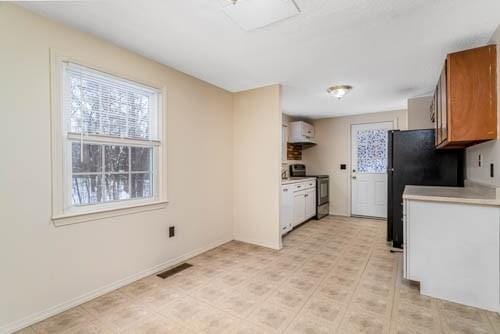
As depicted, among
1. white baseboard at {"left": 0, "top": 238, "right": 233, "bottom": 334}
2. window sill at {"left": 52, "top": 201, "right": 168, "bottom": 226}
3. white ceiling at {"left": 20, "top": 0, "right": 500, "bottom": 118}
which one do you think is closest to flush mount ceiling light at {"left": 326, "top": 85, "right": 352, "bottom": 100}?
white ceiling at {"left": 20, "top": 0, "right": 500, "bottom": 118}

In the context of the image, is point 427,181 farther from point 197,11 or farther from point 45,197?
point 45,197

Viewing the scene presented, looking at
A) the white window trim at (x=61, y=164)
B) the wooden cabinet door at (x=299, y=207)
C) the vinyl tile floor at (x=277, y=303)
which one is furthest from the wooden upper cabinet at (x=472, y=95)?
the white window trim at (x=61, y=164)

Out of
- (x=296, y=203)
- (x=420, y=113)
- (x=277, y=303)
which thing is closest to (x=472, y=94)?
(x=420, y=113)

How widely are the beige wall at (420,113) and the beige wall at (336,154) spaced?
43.0 inches

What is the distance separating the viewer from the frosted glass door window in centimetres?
514

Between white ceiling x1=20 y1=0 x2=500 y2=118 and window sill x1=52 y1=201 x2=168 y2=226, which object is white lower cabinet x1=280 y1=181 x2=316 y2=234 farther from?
window sill x1=52 y1=201 x2=168 y2=226

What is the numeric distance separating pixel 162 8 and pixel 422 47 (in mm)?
2342

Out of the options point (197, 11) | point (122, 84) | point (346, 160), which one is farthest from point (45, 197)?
point (346, 160)

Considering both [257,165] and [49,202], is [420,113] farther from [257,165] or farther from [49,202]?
[49,202]

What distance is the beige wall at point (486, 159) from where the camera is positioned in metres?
2.02

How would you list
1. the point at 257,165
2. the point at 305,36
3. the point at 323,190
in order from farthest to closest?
1. the point at 323,190
2. the point at 257,165
3. the point at 305,36

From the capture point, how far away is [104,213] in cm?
225

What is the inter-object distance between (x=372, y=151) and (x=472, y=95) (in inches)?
127

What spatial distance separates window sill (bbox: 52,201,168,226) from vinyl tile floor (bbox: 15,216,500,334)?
2.31 feet
